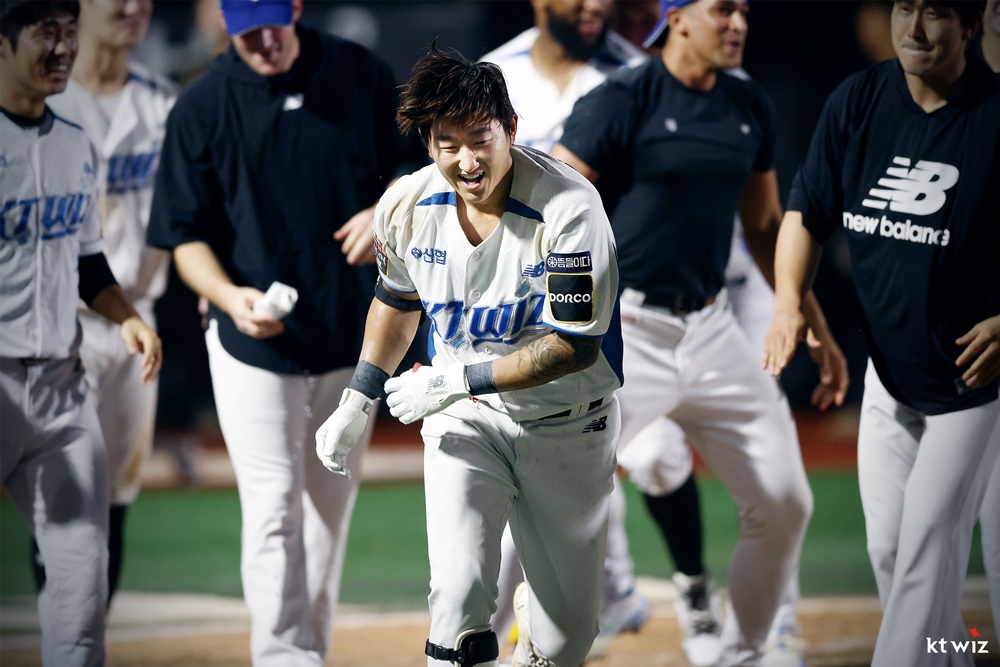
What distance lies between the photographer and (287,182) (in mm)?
3457

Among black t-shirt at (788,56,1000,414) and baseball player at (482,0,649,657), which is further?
baseball player at (482,0,649,657)

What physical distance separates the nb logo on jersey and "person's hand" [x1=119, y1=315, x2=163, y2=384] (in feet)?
6.76

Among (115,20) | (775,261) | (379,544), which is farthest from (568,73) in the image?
(379,544)

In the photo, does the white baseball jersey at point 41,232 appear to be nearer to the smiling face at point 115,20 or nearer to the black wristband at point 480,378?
the smiling face at point 115,20

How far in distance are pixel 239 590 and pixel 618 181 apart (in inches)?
86.8

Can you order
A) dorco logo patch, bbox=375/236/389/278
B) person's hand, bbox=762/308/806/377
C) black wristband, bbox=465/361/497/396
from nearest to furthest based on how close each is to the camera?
black wristband, bbox=465/361/497/396
dorco logo patch, bbox=375/236/389/278
person's hand, bbox=762/308/806/377

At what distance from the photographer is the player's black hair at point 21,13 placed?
3461mm

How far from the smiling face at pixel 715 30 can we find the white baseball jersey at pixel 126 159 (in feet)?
5.86

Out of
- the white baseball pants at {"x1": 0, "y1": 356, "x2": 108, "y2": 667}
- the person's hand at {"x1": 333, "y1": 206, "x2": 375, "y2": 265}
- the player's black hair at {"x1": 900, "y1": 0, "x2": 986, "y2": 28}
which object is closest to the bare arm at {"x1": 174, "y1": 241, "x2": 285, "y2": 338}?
the person's hand at {"x1": 333, "y1": 206, "x2": 375, "y2": 265}

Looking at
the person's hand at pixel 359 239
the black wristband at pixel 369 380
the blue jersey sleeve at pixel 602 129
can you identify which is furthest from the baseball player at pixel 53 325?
the blue jersey sleeve at pixel 602 129

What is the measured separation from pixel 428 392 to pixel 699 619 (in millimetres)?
1740

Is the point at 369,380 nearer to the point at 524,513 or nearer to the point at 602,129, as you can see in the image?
the point at 524,513

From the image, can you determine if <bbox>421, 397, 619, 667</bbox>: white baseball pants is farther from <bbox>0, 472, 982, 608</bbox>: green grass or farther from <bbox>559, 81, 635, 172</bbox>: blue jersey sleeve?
<bbox>0, 472, 982, 608</bbox>: green grass

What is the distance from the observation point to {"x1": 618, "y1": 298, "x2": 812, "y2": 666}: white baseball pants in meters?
3.41
